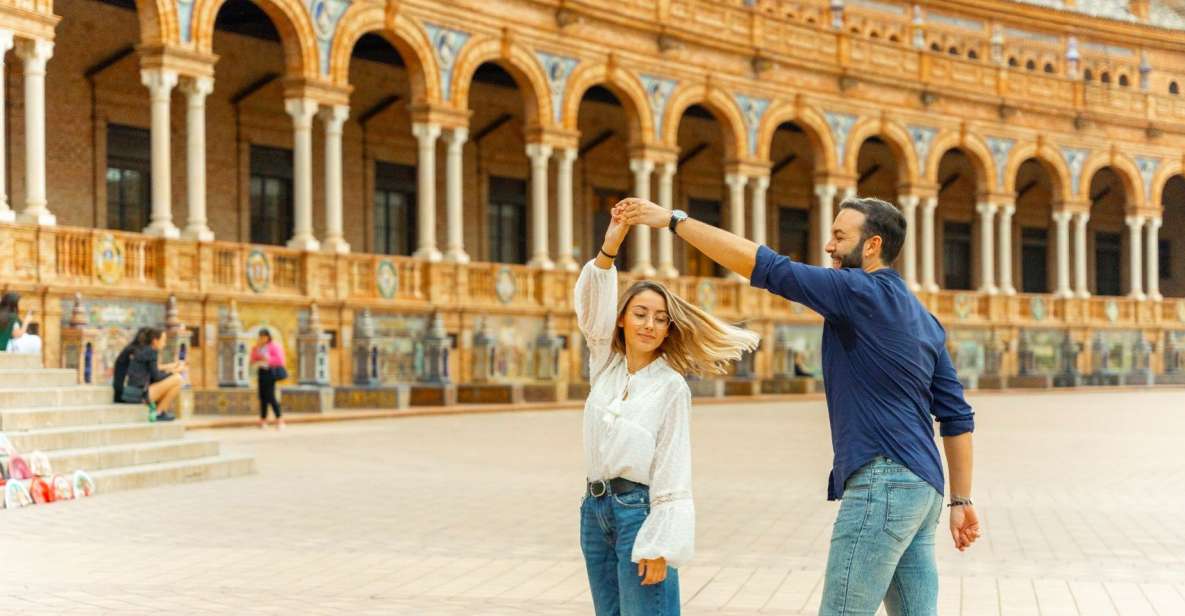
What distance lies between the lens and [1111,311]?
4619 cm

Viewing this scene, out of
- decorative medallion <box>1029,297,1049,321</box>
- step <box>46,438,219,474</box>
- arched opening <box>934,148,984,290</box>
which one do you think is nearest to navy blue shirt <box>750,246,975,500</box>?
step <box>46,438,219,474</box>

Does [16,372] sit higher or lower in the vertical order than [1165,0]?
lower

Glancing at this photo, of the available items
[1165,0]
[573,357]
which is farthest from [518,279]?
[1165,0]

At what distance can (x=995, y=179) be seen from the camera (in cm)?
4312

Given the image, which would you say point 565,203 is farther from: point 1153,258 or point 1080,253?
point 1153,258

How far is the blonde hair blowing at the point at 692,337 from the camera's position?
480cm

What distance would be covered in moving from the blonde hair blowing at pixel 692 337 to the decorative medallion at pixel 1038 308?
4099cm

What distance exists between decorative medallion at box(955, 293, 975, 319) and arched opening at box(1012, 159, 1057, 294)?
29.6ft

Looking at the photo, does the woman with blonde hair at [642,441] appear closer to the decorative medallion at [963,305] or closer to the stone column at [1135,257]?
the decorative medallion at [963,305]

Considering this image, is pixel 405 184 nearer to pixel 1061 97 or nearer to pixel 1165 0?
pixel 1061 97

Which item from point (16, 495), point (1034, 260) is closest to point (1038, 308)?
point (1034, 260)

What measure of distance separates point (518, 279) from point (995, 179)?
17.9 metres

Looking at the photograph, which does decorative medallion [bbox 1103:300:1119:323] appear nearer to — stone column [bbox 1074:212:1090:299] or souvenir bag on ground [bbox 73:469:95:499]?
stone column [bbox 1074:212:1090:299]

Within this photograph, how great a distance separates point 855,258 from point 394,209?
30.8 m
